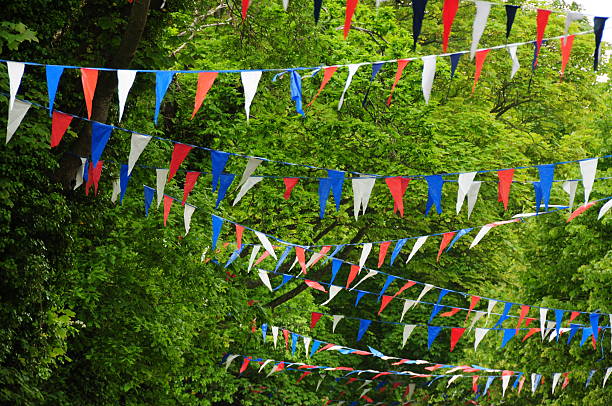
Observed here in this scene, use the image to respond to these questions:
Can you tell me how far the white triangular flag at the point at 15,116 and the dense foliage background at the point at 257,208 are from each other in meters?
0.54

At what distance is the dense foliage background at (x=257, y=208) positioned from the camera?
31.5ft

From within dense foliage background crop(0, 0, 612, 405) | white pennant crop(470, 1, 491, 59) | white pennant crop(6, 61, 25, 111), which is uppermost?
white pennant crop(470, 1, 491, 59)

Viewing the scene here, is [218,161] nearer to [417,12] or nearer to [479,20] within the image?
[417,12]

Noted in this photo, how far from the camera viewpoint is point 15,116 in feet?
23.0

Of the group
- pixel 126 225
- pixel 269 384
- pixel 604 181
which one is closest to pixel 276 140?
pixel 126 225

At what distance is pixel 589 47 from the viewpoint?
76.8 feet

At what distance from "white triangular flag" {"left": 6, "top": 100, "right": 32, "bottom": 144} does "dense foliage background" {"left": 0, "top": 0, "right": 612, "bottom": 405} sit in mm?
544

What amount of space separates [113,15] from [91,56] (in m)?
0.49

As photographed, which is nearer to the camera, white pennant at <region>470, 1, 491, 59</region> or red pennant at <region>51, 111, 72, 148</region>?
white pennant at <region>470, 1, 491, 59</region>

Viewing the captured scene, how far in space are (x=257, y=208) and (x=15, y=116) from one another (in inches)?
392

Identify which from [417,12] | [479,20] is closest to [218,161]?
[417,12]

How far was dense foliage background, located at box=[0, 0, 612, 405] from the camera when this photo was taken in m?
9.61

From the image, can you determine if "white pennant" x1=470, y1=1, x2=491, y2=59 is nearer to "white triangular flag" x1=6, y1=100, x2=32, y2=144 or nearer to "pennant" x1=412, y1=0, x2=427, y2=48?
"pennant" x1=412, y1=0, x2=427, y2=48

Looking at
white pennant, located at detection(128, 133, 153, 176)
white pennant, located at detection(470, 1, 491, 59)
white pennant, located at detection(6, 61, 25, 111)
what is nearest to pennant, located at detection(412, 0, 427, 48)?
white pennant, located at detection(470, 1, 491, 59)
